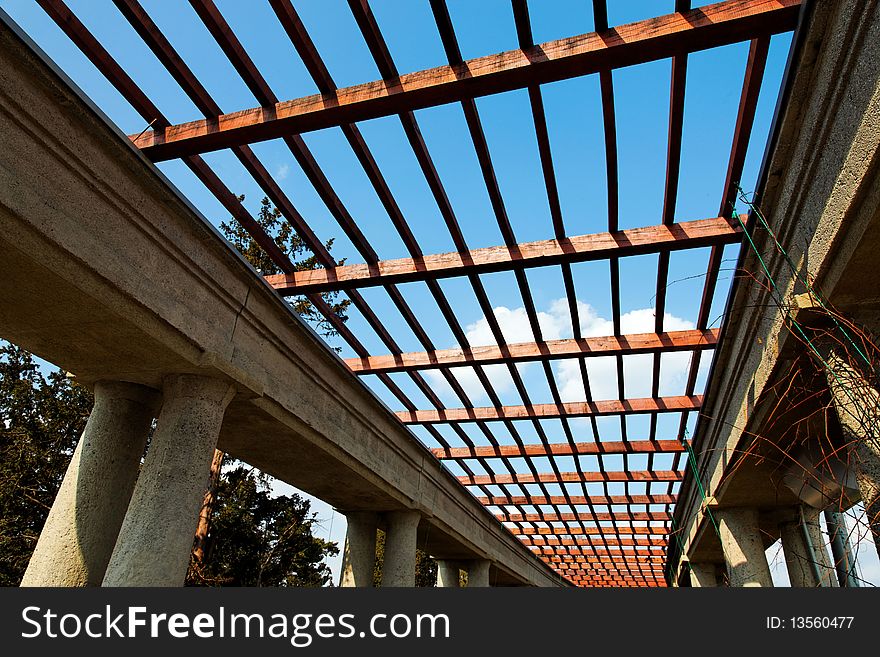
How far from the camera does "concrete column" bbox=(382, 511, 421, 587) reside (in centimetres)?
966

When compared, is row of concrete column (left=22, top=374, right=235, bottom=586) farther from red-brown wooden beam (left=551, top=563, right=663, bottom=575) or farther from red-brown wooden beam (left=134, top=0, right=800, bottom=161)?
red-brown wooden beam (left=551, top=563, right=663, bottom=575)

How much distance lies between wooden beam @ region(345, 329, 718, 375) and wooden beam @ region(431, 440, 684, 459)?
485 centimetres

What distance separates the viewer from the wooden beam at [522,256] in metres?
7.24

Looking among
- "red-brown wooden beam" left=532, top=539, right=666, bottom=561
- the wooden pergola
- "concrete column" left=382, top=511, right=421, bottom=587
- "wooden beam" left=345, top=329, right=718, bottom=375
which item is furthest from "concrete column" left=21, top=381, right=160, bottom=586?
"red-brown wooden beam" left=532, top=539, right=666, bottom=561

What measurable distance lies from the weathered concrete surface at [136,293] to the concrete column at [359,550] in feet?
7.07

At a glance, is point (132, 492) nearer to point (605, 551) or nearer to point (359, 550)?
point (359, 550)

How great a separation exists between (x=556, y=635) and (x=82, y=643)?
9.17 ft

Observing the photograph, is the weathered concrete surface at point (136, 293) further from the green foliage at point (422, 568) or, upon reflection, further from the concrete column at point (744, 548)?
the green foliage at point (422, 568)

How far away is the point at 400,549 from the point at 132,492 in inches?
207

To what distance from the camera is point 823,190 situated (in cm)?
410

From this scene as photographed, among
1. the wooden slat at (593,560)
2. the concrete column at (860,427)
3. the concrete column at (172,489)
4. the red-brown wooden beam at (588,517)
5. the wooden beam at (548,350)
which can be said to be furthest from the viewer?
the wooden slat at (593,560)

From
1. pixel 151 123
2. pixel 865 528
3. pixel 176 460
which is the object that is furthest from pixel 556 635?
pixel 151 123

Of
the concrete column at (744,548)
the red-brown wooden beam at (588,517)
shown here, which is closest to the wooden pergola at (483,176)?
the concrete column at (744,548)

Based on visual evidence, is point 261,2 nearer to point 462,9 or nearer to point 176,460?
point 462,9
